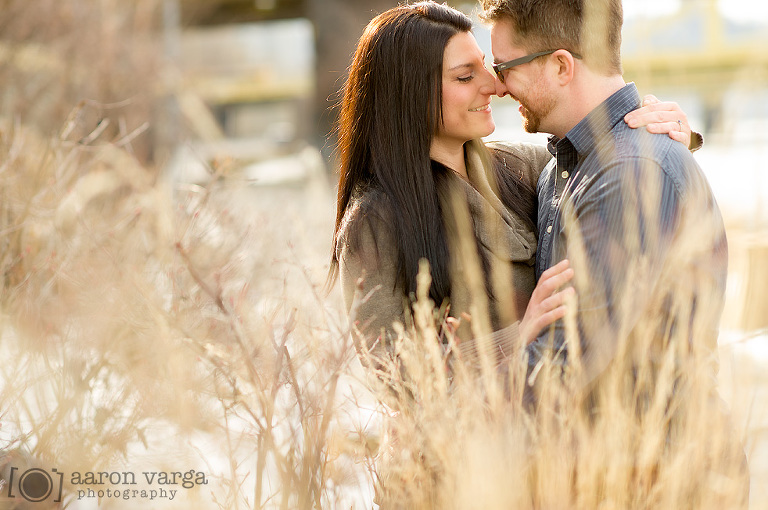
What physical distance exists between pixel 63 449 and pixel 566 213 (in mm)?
1863

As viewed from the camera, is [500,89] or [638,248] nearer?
[638,248]

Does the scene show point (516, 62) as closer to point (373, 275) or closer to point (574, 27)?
point (574, 27)

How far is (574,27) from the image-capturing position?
2.52m

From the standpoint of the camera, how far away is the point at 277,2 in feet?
46.3

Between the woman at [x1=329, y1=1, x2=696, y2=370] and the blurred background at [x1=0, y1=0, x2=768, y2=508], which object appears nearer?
the blurred background at [x1=0, y1=0, x2=768, y2=508]

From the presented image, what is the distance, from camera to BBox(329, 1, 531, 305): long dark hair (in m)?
2.60

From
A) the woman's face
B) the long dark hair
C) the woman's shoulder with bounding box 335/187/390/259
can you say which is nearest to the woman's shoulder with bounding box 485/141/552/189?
the woman's face

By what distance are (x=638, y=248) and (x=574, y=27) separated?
0.80m

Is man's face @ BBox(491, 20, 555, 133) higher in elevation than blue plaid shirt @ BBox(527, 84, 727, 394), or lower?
higher
